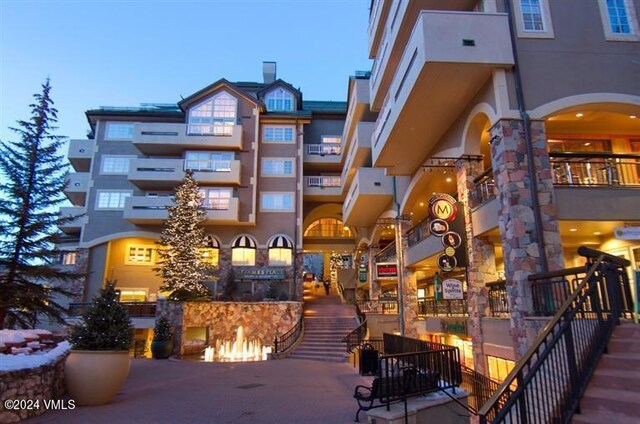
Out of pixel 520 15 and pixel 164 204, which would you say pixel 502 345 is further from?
pixel 164 204

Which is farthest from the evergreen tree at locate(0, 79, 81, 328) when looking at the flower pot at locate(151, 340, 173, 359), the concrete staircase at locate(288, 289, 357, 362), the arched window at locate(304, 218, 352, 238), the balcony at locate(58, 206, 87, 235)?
the arched window at locate(304, 218, 352, 238)

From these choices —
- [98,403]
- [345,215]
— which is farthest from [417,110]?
[345,215]

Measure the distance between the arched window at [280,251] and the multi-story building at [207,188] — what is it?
81 mm

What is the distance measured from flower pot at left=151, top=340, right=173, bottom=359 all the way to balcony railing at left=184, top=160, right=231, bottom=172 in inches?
588

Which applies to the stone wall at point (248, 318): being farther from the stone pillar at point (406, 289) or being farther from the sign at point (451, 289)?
the sign at point (451, 289)

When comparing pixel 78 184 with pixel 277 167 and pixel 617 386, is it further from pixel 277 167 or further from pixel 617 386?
pixel 617 386

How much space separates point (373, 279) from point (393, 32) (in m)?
17.3

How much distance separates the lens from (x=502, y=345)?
11.9 meters

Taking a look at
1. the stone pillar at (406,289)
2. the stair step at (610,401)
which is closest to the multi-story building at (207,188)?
the stone pillar at (406,289)

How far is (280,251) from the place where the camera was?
33.7 metres

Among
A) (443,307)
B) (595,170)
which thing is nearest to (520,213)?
(595,170)

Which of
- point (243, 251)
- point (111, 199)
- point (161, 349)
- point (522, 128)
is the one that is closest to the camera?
point (522, 128)

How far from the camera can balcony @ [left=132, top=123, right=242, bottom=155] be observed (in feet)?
108

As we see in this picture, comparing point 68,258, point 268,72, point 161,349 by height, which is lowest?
point 161,349
